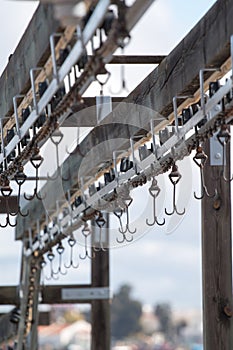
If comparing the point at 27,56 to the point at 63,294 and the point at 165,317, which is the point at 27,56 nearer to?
the point at 63,294

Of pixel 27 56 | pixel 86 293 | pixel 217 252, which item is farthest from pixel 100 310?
pixel 27 56

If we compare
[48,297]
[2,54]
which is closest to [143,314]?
[48,297]

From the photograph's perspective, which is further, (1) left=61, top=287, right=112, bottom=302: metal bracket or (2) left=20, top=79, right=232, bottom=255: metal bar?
(1) left=61, top=287, right=112, bottom=302: metal bracket

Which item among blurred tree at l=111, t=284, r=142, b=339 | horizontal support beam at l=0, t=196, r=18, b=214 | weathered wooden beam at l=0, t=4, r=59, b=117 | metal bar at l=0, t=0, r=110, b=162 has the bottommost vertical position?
metal bar at l=0, t=0, r=110, b=162

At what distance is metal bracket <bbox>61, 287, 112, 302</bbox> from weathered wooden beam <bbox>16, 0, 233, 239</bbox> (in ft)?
14.5

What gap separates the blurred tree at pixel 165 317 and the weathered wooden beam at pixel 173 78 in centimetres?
7879

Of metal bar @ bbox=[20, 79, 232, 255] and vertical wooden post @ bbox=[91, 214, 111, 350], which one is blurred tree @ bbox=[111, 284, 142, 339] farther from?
metal bar @ bbox=[20, 79, 232, 255]

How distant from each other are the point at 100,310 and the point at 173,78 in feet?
23.9

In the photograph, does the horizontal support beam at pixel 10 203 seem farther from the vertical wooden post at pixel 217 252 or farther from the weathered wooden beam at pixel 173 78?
the vertical wooden post at pixel 217 252

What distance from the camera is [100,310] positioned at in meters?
13.9

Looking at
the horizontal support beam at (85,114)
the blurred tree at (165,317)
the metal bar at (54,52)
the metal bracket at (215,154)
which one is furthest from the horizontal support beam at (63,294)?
the blurred tree at (165,317)

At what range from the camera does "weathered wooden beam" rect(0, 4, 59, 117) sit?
5.87 m

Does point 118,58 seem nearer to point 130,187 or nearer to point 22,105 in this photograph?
point 22,105

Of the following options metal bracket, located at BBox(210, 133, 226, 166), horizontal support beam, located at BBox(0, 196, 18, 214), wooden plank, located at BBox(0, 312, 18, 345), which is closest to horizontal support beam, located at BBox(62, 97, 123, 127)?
metal bracket, located at BBox(210, 133, 226, 166)
